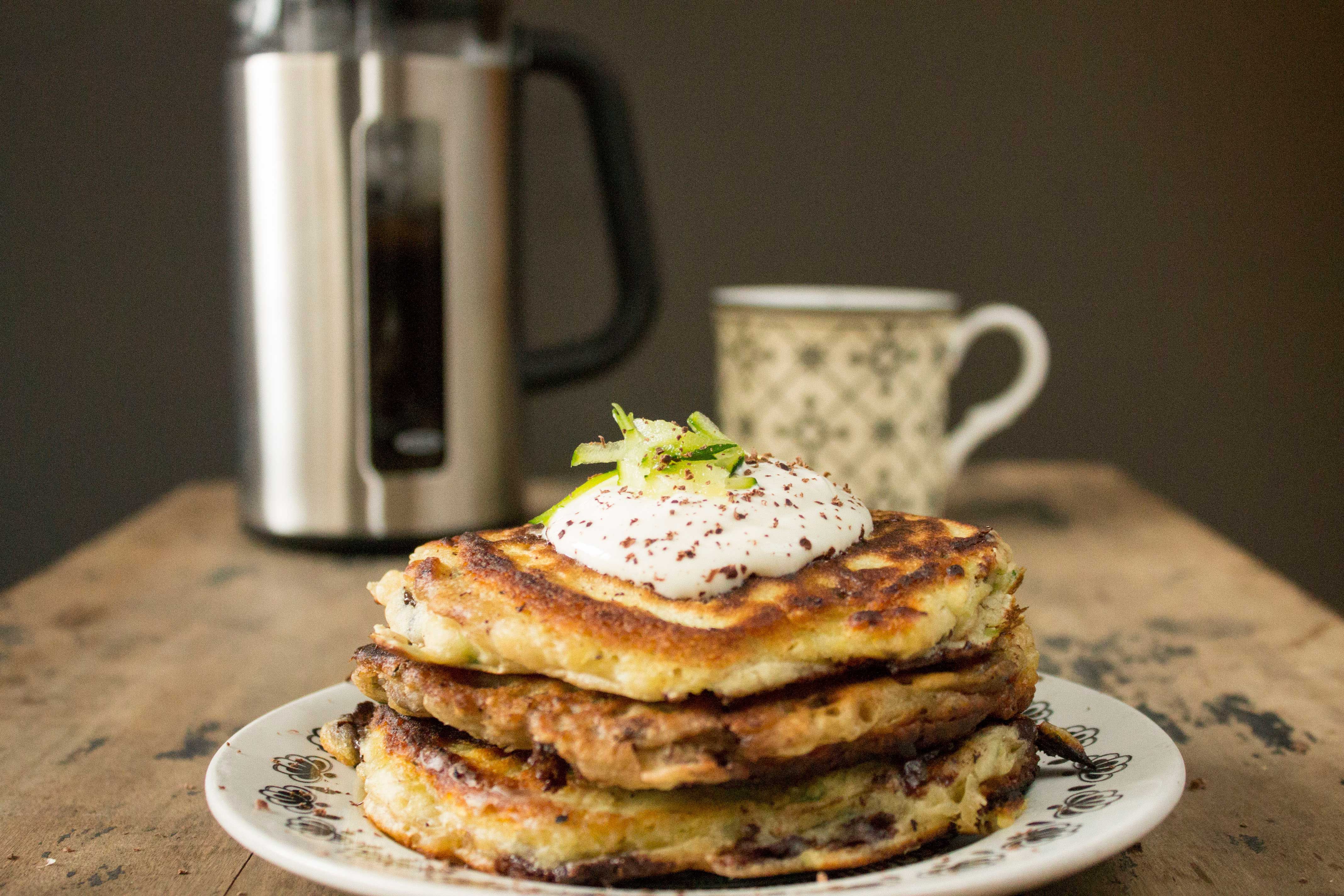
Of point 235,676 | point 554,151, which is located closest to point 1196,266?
point 554,151

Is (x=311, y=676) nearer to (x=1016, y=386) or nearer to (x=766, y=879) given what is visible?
(x=766, y=879)

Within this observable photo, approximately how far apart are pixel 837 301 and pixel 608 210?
1.33 ft

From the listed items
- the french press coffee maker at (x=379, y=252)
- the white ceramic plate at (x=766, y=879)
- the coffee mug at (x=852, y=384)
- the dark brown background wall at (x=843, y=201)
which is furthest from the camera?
the dark brown background wall at (x=843, y=201)

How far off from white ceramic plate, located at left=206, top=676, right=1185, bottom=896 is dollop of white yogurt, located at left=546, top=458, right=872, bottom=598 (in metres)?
0.20

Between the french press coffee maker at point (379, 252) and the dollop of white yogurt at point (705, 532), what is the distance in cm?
95

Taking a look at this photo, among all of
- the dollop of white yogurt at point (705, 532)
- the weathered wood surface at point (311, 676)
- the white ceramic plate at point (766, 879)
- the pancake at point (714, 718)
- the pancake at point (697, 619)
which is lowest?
the weathered wood surface at point (311, 676)

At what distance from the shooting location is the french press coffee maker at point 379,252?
1786 millimetres

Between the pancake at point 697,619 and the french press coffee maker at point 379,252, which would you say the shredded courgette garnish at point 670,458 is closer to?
the pancake at point 697,619

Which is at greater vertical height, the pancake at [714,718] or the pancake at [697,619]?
the pancake at [697,619]

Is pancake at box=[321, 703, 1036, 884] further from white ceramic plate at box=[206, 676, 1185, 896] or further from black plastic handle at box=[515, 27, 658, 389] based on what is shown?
black plastic handle at box=[515, 27, 658, 389]

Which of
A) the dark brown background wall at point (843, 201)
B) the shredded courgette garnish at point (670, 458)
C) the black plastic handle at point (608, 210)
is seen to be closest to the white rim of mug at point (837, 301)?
the black plastic handle at point (608, 210)

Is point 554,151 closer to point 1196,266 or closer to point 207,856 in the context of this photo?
point 1196,266

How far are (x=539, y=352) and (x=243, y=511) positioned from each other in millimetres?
551

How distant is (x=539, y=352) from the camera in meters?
2.02
